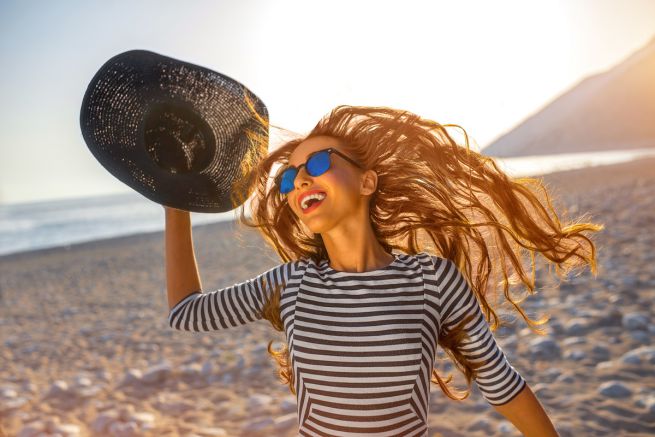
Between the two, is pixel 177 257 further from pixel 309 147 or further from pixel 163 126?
pixel 309 147

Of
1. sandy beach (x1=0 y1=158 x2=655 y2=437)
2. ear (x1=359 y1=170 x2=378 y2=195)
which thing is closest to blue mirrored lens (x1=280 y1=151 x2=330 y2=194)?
ear (x1=359 y1=170 x2=378 y2=195)

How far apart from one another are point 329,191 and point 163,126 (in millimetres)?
664

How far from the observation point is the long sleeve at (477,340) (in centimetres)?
189

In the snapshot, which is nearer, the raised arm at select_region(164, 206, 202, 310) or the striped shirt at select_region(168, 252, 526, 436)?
the striped shirt at select_region(168, 252, 526, 436)

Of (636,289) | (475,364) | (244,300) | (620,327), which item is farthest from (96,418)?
(636,289)

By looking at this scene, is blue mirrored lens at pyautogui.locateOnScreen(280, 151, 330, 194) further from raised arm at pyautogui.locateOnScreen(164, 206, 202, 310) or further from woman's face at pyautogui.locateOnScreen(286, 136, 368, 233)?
raised arm at pyautogui.locateOnScreen(164, 206, 202, 310)

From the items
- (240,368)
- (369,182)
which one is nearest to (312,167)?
(369,182)

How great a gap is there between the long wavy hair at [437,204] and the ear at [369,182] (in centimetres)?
8

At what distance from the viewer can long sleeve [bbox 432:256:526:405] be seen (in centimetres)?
189

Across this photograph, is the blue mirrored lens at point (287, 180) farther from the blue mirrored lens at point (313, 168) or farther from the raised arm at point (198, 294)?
the raised arm at point (198, 294)

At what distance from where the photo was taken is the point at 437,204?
2.39 m

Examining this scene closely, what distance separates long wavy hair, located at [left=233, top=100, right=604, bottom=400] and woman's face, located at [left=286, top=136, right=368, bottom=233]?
175mm

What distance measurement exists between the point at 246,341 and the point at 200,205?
12.8 ft

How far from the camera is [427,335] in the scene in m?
1.89
